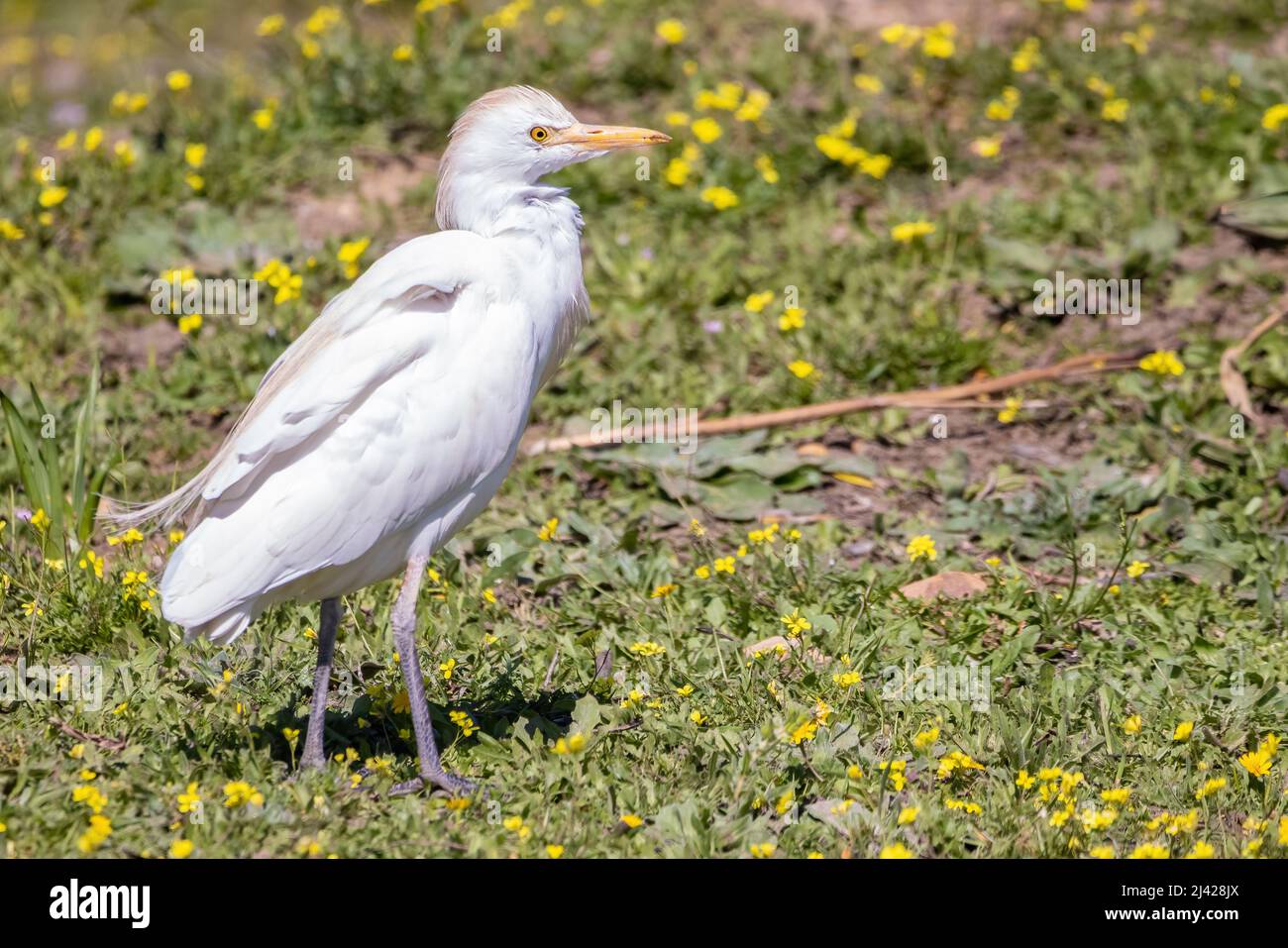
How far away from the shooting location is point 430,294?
4035mm

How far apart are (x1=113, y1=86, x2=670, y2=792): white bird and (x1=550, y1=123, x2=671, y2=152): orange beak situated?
0.38ft

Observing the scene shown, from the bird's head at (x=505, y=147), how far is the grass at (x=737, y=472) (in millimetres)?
1444

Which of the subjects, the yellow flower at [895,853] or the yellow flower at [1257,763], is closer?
the yellow flower at [895,853]

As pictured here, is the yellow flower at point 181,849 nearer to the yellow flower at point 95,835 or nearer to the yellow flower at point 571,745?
the yellow flower at point 95,835

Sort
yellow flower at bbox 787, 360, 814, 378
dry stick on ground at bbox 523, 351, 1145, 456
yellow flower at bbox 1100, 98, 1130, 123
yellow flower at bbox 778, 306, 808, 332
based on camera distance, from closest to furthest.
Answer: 1. dry stick on ground at bbox 523, 351, 1145, 456
2. yellow flower at bbox 787, 360, 814, 378
3. yellow flower at bbox 778, 306, 808, 332
4. yellow flower at bbox 1100, 98, 1130, 123

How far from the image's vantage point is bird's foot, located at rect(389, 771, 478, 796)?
13.3 feet

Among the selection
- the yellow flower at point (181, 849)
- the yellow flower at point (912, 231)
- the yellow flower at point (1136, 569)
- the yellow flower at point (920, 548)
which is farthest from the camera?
the yellow flower at point (912, 231)

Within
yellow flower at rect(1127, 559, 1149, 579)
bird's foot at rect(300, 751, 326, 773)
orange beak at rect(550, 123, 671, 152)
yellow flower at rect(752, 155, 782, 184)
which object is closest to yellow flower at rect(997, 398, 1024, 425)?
yellow flower at rect(1127, 559, 1149, 579)


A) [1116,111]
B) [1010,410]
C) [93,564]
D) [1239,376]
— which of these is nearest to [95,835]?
[93,564]

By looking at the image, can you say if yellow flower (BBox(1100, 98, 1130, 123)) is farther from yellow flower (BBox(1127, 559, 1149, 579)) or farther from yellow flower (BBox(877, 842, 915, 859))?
yellow flower (BBox(877, 842, 915, 859))

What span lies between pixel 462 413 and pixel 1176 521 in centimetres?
290

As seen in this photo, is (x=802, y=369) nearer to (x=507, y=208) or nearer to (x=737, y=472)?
(x=737, y=472)

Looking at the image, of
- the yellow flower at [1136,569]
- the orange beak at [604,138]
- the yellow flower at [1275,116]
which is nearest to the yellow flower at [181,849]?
the orange beak at [604,138]

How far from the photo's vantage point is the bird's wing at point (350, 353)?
3.91 meters
